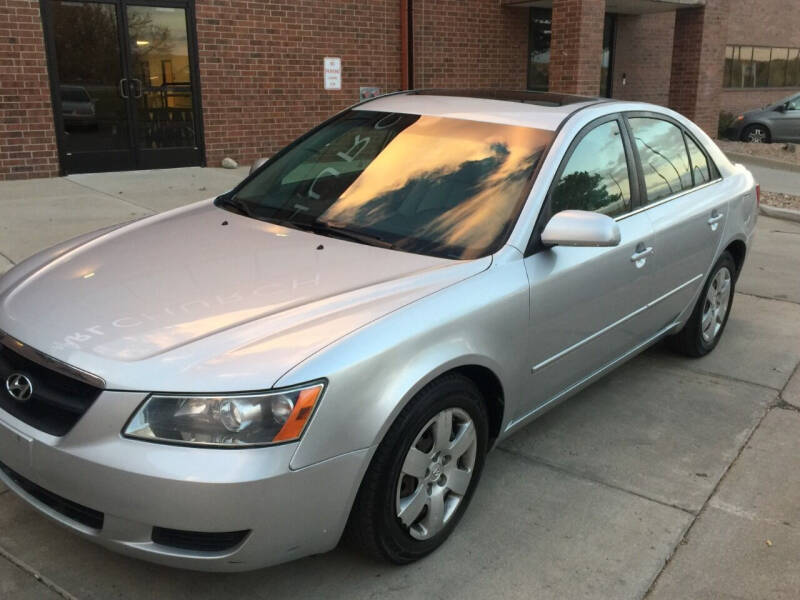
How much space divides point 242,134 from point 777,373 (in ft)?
28.0

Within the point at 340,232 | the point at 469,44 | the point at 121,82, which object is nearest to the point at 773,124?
the point at 469,44

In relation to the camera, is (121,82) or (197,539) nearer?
(197,539)

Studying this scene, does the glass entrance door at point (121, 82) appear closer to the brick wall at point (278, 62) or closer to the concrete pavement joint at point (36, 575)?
the brick wall at point (278, 62)

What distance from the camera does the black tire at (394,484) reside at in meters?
2.51

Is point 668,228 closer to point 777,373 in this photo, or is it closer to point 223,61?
point 777,373

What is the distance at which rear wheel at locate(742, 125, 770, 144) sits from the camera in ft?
57.6

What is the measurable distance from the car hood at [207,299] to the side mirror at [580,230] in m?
0.32

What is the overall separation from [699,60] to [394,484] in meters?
15.5

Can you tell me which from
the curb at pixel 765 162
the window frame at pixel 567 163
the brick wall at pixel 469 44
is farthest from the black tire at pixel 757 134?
the window frame at pixel 567 163

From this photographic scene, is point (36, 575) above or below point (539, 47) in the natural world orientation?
below

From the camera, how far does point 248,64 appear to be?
1105 centimetres

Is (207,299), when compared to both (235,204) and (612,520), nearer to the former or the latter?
(235,204)

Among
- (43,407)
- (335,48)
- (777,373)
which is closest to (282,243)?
(43,407)

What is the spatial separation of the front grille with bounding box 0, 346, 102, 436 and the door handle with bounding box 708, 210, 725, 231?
11.8 feet
